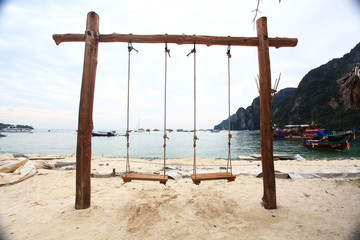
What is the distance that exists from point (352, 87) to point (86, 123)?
24.5ft

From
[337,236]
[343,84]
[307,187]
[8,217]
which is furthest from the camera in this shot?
[343,84]

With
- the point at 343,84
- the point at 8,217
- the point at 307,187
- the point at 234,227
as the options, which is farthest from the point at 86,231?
the point at 343,84

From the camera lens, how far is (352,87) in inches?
201

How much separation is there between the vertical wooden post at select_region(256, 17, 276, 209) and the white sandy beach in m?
0.34

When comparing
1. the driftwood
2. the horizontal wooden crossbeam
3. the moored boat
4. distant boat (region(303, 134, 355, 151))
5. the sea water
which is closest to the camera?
the horizontal wooden crossbeam

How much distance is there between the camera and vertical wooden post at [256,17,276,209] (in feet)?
10.3

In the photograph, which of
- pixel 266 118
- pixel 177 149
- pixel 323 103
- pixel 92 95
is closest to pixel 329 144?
pixel 177 149

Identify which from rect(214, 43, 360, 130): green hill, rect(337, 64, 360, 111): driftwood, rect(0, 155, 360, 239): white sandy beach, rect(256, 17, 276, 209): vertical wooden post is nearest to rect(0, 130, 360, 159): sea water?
rect(337, 64, 360, 111): driftwood

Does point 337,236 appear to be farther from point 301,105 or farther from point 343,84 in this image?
point 301,105

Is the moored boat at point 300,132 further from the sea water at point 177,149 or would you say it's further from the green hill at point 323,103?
the green hill at point 323,103

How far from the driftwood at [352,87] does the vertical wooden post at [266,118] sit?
12.8ft

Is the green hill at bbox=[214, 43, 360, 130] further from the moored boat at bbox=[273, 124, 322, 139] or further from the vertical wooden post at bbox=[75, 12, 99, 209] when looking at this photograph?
the vertical wooden post at bbox=[75, 12, 99, 209]

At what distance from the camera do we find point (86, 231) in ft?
8.04

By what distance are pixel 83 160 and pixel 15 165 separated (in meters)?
4.51
